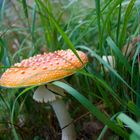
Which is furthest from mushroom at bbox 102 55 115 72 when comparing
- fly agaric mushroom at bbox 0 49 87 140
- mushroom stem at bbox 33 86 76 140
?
mushroom stem at bbox 33 86 76 140

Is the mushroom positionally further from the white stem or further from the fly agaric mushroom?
the white stem

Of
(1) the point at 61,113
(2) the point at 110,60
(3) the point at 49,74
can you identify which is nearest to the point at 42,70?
(3) the point at 49,74

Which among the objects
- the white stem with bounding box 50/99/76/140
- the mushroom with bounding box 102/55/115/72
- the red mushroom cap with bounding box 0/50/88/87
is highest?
the red mushroom cap with bounding box 0/50/88/87

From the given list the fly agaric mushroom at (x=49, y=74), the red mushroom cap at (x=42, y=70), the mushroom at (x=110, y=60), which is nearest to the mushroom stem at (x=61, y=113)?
the fly agaric mushroom at (x=49, y=74)

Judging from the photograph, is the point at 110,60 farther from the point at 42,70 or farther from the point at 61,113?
the point at 42,70

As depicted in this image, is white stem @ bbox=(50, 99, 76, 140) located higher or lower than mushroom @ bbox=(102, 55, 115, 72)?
lower

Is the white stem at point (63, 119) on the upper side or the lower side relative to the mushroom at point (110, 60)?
lower

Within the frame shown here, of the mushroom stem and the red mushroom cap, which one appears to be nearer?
the red mushroom cap

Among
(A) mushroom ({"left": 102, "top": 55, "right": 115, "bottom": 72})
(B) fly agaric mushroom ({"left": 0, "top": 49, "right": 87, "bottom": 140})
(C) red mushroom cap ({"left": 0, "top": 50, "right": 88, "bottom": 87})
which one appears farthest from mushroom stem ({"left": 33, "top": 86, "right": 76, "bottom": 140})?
(A) mushroom ({"left": 102, "top": 55, "right": 115, "bottom": 72})

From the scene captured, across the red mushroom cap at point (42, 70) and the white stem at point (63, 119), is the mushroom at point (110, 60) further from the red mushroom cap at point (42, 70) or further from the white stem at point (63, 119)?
the white stem at point (63, 119)
